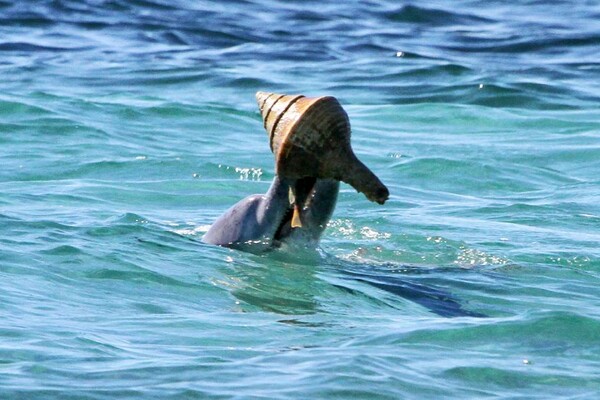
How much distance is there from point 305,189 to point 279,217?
0.56 ft

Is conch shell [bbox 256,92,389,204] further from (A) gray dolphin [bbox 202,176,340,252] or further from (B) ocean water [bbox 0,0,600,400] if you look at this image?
(B) ocean water [bbox 0,0,600,400]

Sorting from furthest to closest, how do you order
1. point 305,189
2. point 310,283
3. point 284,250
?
point 284,250
point 310,283
point 305,189

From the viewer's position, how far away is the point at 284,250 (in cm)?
641

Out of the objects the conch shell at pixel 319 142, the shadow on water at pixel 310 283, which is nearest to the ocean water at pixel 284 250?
the shadow on water at pixel 310 283

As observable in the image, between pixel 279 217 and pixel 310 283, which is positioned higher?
pixel 279 217

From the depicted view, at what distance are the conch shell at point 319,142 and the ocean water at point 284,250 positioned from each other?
53 cm

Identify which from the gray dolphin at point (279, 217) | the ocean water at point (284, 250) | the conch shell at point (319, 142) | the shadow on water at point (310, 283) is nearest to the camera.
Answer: the ocean water at point (284, 250)

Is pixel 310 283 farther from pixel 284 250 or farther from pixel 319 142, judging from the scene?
pixel 319 142

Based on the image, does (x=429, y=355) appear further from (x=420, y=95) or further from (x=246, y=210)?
(x=420, y=95)

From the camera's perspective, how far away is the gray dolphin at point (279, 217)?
6.15 metres

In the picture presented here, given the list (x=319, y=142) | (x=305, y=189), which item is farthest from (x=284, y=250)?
(x=319, y=142)

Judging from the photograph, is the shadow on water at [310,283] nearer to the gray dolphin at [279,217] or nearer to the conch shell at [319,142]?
Result: the gray dolphin at [279,217]

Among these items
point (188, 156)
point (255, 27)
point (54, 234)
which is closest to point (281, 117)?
point (54, 234)

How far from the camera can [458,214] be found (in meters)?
8.65
